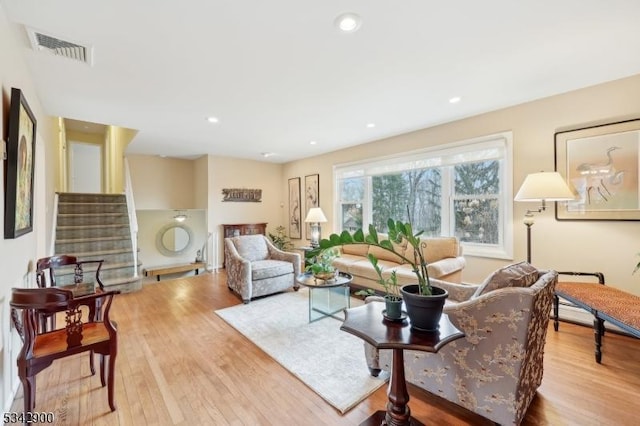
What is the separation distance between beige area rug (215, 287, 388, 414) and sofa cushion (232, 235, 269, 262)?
0.84 m

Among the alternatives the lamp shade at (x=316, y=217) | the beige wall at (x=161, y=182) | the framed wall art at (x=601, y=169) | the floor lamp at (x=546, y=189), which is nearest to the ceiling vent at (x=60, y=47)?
the lamp shade at (x=316, y=217)

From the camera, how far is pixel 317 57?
225 centimetres

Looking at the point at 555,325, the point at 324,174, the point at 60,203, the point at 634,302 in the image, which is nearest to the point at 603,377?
the point at 634,302

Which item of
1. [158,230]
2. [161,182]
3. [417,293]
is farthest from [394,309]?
[161,182]

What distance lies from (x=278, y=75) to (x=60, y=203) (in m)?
4.92

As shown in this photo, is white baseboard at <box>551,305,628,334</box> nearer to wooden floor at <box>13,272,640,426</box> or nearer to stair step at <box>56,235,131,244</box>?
wooden floor at <box>13,272,640,426</box>

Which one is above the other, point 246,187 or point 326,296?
point 246,187

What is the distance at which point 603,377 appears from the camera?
82.5 inches

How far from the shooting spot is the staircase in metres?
4.34

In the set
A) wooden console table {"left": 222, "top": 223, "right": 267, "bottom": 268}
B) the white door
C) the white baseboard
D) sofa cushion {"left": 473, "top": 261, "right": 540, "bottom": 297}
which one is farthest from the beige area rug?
the white door

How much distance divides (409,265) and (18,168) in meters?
4.05

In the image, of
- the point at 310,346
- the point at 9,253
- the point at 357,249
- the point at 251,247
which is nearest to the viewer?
the point at 9,253

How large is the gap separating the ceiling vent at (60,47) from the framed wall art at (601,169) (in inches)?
177

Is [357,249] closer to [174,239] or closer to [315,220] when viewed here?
[315,220]
